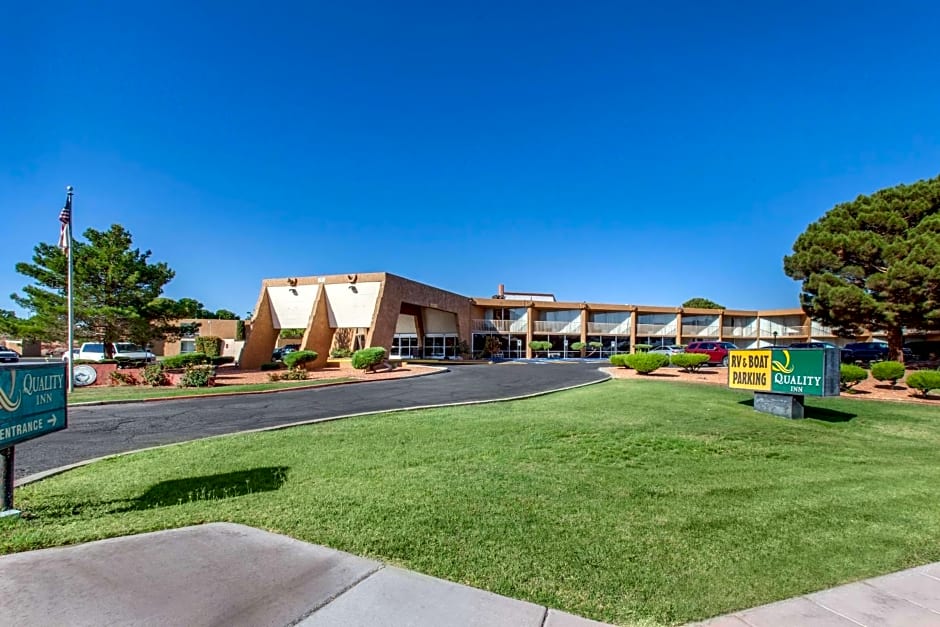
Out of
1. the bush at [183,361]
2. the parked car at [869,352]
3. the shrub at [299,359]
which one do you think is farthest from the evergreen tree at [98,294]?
the parked car at [869,352]

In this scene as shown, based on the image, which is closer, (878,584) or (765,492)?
(878,584)

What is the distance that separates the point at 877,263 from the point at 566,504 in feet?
95.1

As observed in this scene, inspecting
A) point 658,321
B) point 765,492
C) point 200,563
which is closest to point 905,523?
point 765,492

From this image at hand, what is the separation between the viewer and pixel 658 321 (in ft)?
148

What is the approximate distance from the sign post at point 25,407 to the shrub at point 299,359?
17.5 meters

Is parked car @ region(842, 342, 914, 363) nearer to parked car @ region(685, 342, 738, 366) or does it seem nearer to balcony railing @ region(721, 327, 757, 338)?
parked car @ region(685, 342, 738, 366)

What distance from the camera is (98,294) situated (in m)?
22.8

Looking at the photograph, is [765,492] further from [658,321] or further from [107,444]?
[658,321]

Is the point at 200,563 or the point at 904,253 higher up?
the point at 904,253

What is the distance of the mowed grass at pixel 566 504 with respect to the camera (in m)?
3.16

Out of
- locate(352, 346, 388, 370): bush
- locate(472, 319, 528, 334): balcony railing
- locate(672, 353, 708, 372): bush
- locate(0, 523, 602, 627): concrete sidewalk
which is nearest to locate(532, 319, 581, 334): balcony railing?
locate(472, 319, 528, 334): balcony railing

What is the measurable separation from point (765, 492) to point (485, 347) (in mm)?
34777

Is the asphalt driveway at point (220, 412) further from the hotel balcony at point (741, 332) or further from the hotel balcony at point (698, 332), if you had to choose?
the hotel balcony at point (741, 332)

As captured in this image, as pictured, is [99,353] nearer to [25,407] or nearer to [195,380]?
[195,380]
